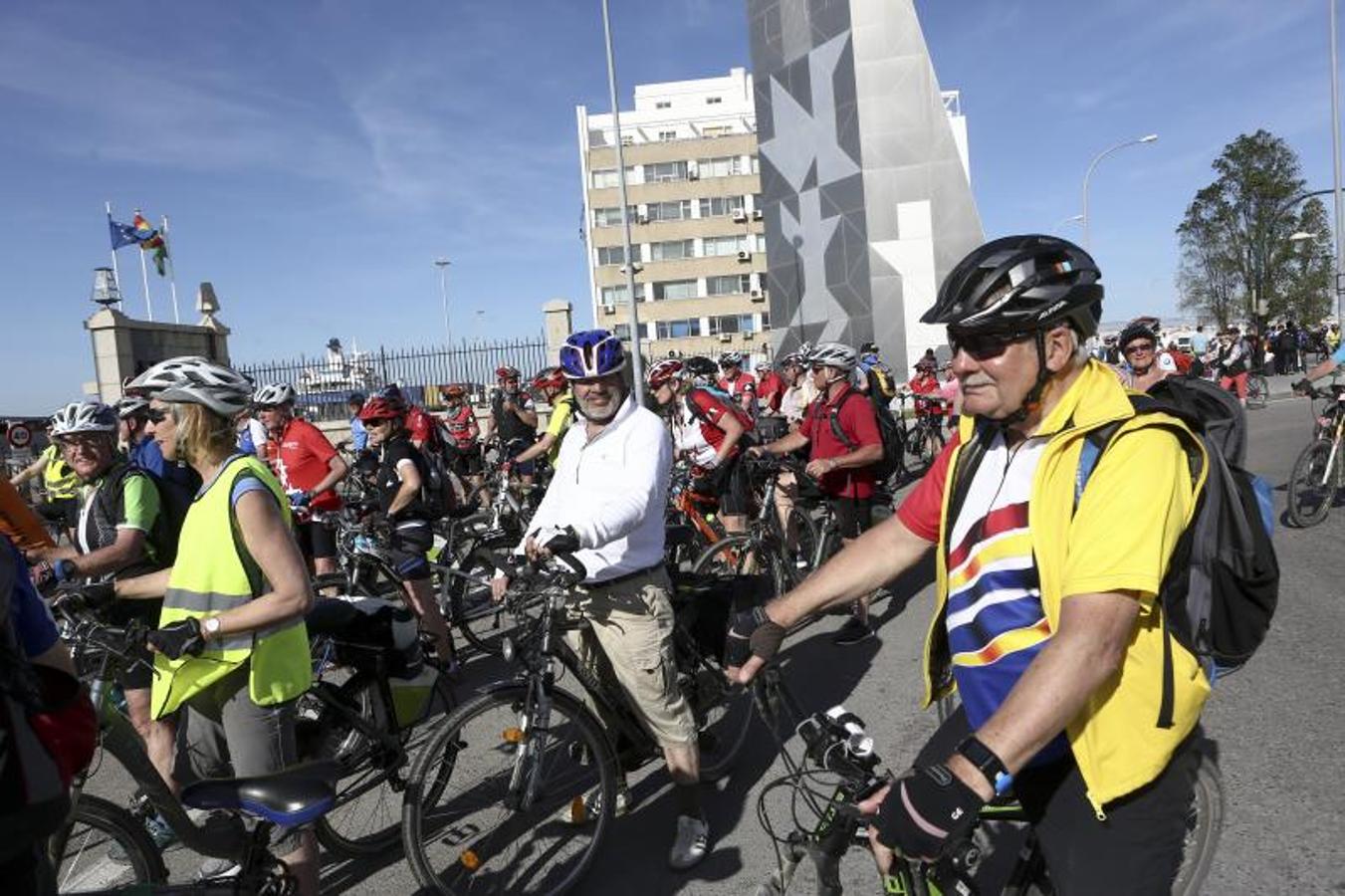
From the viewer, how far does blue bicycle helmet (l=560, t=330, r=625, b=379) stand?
143 inches

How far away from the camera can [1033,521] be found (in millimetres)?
1725

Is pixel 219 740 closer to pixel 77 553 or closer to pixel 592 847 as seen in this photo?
pixel 592 847

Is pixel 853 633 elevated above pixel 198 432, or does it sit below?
below

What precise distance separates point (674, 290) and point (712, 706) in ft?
200

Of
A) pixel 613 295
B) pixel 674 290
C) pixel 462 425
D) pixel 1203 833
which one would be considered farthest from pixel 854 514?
pixel 613 295

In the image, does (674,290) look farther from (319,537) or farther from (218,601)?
(218,601)

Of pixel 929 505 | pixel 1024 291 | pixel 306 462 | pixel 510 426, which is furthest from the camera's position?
pixel 510 426

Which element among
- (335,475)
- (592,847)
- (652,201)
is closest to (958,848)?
(592,847)

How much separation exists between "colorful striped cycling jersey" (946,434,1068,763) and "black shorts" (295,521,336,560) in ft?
20.1

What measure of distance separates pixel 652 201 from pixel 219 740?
63835mm

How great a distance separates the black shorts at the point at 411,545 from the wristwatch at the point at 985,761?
17.0 feet

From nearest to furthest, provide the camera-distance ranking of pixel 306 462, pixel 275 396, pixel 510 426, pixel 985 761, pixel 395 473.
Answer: pixel 985 761 → pixel 395 473 → pixel 306 462 → pixel 275 396 → pixel 510 426

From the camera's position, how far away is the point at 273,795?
227cm

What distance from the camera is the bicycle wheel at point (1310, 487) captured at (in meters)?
7.90
